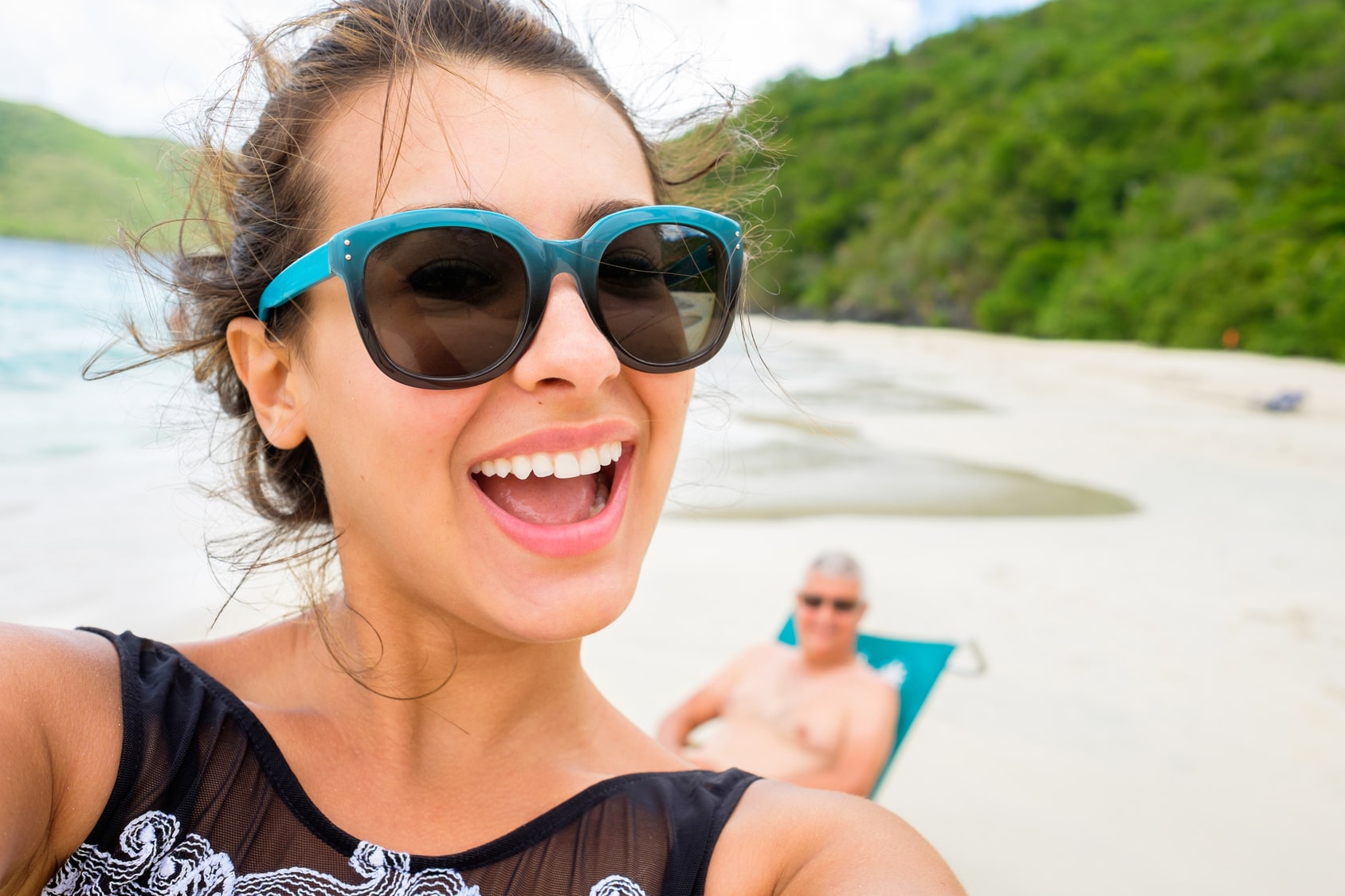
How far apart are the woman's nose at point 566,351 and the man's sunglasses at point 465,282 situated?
0.5 inches

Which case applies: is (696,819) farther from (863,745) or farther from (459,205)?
(863,745)

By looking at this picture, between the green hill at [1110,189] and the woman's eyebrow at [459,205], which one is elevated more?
the green hill at [1110,189]

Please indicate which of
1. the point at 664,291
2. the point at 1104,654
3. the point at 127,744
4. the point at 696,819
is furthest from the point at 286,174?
the point at 1104,654

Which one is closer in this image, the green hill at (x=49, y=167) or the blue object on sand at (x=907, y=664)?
the blue object on sand at (x=907, y=664)

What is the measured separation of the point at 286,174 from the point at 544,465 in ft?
1.90

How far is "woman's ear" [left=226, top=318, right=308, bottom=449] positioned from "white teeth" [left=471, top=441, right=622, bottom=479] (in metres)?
0.34

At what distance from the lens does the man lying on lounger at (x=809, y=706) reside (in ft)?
11.8

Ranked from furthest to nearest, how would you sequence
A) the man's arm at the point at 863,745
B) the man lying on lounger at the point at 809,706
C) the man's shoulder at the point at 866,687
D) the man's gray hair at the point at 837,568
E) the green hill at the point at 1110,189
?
1. the green hill at the point at 1110,189
2. the man's gray hair at the point at 837,568
3. the man's shoulder at the point at 866,687
4. the man lying on lounger at the point at 809,706
5. the man's arm at the point at 863,745

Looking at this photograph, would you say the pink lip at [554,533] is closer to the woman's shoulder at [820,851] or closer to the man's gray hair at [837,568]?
the woman's shoulder at [820,851]

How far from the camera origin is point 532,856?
115cm

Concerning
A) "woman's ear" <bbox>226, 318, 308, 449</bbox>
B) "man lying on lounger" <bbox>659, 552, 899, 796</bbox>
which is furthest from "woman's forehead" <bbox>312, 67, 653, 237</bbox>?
"man lying on lounger" <bbox>659, 552, 899, 796</bbox>

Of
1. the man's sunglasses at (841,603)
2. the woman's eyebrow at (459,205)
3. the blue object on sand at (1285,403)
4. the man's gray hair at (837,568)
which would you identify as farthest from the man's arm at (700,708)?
the blue object on sand at (1285,403)

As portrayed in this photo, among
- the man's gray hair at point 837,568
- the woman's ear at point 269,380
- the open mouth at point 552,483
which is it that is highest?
the woman's ear at point 269,380

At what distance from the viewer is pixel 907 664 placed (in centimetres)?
413
